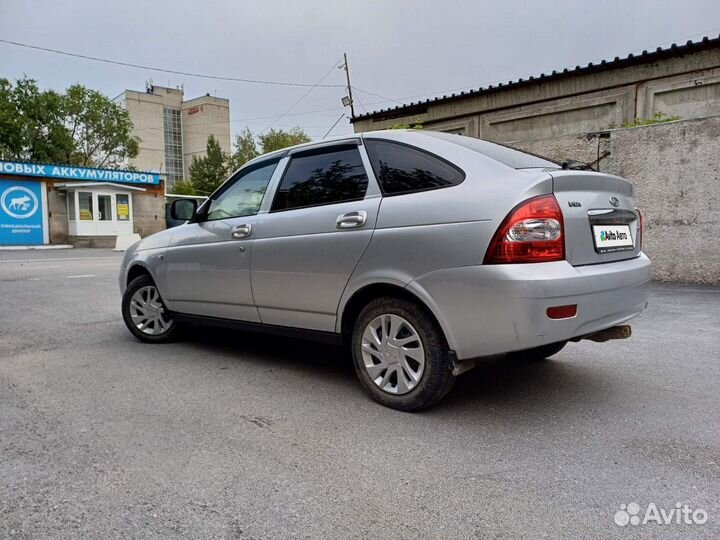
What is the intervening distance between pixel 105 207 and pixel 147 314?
27.0 meters

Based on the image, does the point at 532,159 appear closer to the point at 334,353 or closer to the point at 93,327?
the point at 334,353

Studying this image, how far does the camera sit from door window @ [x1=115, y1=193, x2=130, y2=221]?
29116 millimetres

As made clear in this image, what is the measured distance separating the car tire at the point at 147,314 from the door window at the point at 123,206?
1057 inches

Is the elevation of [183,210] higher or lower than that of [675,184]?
lower

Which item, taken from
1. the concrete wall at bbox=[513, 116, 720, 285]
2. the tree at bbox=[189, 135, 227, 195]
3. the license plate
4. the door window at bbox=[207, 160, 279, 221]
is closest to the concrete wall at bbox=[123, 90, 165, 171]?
the tree at bbox=[189, 135, 227, 195]

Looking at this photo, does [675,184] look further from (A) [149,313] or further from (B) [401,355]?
(A) [149,313]

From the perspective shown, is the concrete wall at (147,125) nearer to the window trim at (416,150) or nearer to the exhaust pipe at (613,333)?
the window trim at (416,150)

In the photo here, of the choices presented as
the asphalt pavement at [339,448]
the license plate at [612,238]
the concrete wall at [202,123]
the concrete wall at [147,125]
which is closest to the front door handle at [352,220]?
the asphalt pavement at [339,448]

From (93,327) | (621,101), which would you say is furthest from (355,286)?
(621,101)

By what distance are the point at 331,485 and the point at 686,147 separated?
820 cm

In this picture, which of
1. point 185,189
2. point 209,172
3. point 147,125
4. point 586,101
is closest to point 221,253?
point 586,101

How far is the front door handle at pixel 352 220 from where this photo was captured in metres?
→ 3.23

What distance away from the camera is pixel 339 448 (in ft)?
8.73

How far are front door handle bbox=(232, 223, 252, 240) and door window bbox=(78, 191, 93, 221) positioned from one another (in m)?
27.3
